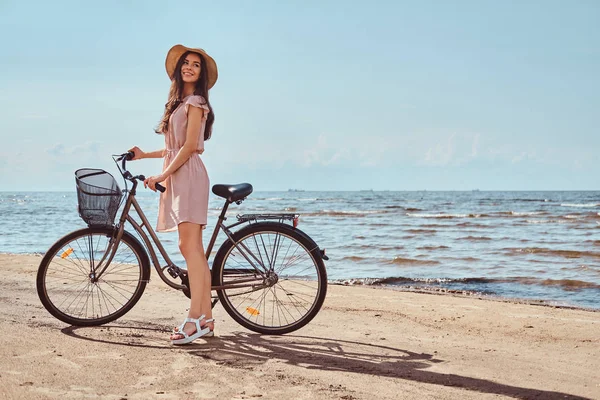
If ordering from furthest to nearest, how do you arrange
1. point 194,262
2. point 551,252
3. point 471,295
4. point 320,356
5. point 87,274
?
point 551,252 → point 471,295 → point 87,274 → point 194,262 → point 320,356

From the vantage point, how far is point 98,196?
4.43 meters

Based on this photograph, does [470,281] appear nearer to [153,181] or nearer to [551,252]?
[551,252]

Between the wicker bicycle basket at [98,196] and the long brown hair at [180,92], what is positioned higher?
the long brown hair at [180,92]

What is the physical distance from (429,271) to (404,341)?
534 cm

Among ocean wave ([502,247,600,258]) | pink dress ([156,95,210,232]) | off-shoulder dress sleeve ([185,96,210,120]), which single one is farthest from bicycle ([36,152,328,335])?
ocean wave ([502,247,600,258])

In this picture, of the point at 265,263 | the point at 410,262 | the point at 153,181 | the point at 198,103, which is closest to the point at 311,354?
the point at 265,263

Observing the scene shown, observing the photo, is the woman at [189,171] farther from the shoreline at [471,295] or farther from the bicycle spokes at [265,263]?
the shoreline at [471,295]

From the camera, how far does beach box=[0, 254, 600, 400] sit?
3195 millimetres

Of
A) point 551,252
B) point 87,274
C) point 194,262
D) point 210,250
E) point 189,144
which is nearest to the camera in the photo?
point 189,144

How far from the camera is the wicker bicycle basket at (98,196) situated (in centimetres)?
442

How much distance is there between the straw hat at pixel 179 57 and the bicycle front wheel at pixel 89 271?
1.28 meters

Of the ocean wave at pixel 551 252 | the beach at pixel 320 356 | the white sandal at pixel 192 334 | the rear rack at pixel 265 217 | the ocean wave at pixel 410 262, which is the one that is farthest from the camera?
the ocean wave at pixel 551 252

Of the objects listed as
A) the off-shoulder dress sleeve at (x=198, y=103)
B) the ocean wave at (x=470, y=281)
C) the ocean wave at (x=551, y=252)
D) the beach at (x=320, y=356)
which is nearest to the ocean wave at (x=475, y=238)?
the ocean wave at (x=551, y=252)

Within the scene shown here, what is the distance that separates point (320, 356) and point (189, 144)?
5.52 feet
